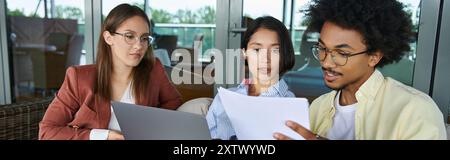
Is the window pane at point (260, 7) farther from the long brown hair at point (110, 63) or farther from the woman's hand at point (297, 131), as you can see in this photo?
the woman's hand at point (297, 131)

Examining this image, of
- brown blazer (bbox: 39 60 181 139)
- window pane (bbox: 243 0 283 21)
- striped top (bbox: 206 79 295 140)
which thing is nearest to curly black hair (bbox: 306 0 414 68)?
striped top (bbox: 206 79 295 140)

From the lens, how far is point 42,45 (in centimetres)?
406

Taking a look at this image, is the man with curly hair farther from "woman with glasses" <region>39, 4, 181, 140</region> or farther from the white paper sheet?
"woman with glasses" <region>39, 4, 181, 140</region>

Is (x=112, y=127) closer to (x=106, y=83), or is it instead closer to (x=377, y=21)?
(x=106, y=83)

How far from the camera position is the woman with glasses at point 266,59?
4.01ft

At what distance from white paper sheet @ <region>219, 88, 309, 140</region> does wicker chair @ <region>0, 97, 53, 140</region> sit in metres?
1.13

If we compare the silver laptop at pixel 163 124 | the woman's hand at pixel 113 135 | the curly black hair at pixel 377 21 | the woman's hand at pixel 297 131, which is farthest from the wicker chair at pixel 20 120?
the curly black hair at pixel 377 21

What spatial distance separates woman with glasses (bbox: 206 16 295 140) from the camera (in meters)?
1.22

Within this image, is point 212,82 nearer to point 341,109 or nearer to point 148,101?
point 148,101

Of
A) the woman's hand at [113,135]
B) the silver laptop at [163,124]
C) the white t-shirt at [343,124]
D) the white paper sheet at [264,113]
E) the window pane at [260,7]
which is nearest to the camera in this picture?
the white paper sheet at [264,113]

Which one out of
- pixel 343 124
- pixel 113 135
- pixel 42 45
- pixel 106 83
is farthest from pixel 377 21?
pixel 42 45

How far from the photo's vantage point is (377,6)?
0.96 metres
